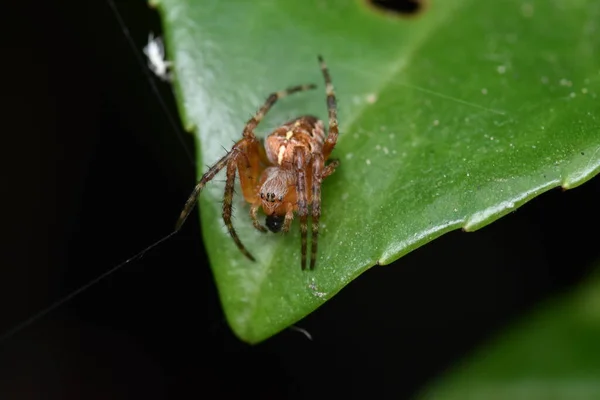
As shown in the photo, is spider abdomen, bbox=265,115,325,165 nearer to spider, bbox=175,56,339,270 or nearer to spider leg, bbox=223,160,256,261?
spider, bbox=175,56,339,270

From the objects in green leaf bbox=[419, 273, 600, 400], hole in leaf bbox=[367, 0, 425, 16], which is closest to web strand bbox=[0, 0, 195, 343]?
hole in leaf bbox=[367, 0, 425, 16]

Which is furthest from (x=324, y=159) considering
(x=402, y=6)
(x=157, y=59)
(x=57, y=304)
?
(x=57, y=304)

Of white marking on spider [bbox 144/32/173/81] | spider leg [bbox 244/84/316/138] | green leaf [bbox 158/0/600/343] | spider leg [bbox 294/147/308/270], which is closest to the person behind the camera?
green leaf [bbox 158/0/600/343]

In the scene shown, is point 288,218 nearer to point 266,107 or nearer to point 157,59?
point 266,107

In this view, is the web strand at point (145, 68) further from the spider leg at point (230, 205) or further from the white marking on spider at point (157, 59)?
the spider leg at point (230, 205)

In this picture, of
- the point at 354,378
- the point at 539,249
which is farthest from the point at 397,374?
the point at 539,249
